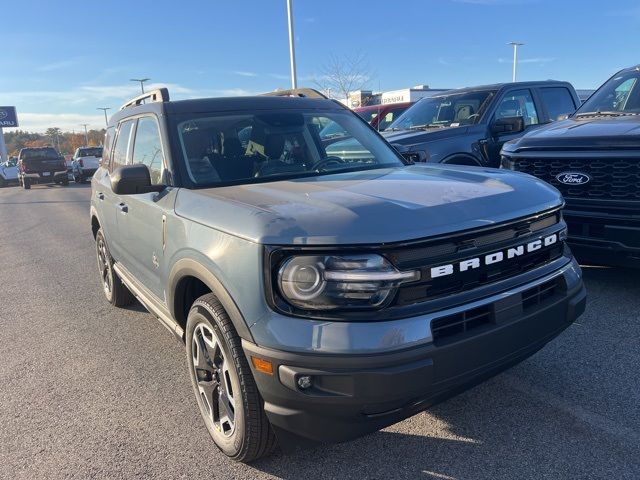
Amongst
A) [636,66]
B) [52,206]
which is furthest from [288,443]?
[52,206]

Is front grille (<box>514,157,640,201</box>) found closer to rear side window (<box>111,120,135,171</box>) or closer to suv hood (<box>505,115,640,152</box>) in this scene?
suv hood (<box>505,115,640,152</box>)

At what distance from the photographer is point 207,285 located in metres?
2.57

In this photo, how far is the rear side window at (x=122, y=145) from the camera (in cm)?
420

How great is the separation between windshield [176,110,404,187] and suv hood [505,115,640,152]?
62.9 inches

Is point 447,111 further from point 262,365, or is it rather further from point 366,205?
point 262,365

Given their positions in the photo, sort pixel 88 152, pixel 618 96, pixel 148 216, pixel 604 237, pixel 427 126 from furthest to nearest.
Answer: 1. pixel 88 152
2. pixel 427 126
3. pixel 618 96
4. pixel 604 237
5. pixel 148 216

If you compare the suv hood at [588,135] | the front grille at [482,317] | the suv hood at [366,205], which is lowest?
the front grille at [482,317]

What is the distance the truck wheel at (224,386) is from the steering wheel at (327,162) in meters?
1.28

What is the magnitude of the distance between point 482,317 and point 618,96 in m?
4.30

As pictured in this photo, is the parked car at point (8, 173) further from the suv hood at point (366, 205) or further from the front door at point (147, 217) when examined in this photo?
the suv hood at point (366, 205)

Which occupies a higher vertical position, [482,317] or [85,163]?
[85,163]

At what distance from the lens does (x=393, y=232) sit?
6.88 feet

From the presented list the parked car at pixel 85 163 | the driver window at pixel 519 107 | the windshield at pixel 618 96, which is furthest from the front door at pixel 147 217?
the parked car at pixel 85 163

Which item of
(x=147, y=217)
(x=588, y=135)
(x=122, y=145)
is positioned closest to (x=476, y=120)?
(x=588, y=135)
